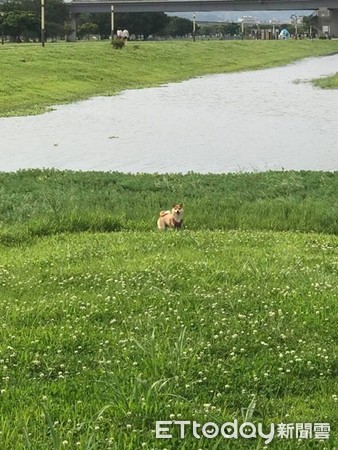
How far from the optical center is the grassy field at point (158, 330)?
147 inches

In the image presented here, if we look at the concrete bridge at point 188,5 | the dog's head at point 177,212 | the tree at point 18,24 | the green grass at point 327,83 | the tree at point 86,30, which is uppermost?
the concrete bridge at point 188,5

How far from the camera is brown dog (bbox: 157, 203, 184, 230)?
8.76m

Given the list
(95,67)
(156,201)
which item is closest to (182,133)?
(156,201)

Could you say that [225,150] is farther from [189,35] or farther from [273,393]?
[189,35]

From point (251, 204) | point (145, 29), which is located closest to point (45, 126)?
point (251, 204)

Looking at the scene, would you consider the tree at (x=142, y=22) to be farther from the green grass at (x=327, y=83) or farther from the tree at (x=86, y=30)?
the green grass at (x=327, y=83)

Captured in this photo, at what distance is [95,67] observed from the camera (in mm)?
41531

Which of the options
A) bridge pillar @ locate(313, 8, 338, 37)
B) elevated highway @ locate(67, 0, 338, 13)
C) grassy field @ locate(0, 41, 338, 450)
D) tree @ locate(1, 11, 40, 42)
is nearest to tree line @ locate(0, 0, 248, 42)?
tree @ locate(1, 11, 40, 42)

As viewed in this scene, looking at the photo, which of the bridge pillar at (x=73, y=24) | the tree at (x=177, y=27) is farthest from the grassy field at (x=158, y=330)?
the tree at (x=177, y=27)

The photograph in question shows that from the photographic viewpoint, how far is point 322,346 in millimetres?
4723

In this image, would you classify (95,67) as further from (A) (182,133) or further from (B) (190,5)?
(B) (190,5)

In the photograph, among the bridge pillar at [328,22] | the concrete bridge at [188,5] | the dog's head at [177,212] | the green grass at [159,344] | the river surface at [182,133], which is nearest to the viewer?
the green grass at [159,344]

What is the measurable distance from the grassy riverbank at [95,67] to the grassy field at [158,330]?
19321mm

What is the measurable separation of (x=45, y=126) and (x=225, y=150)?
7273 mm
